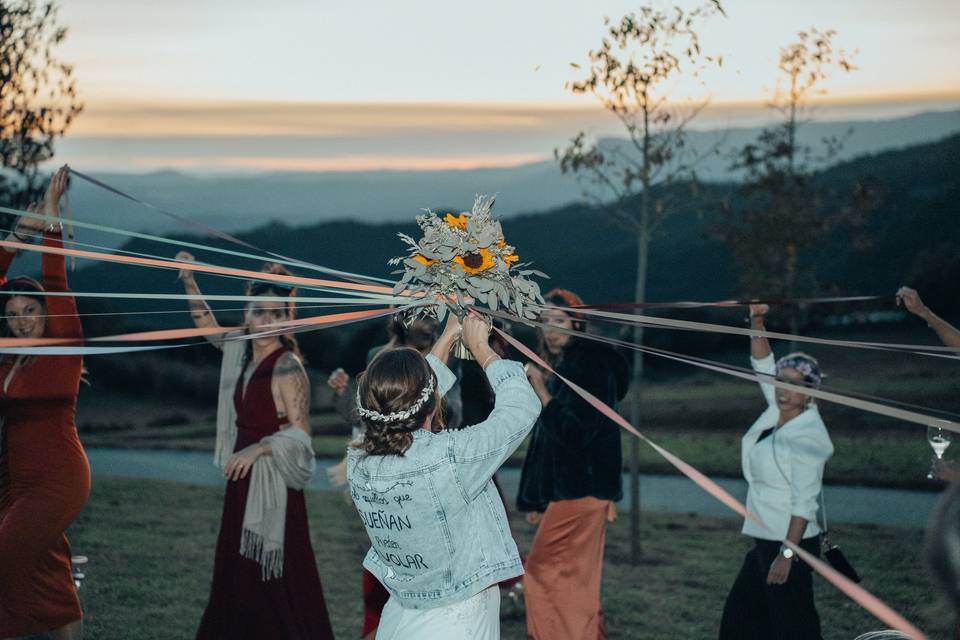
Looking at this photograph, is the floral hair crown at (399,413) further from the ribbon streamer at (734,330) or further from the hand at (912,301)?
the hand at (912,301)

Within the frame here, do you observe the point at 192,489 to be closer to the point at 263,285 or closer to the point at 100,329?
the point at 100,329

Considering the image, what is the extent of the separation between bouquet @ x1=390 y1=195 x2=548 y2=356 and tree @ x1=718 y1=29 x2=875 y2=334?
6.87 meters

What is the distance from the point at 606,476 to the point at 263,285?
227 cm

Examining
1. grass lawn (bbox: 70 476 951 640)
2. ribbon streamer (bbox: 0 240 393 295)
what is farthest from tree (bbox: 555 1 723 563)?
ribbon streamer (bbox: 0 240 393 295)

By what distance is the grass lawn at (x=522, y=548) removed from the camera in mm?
6695

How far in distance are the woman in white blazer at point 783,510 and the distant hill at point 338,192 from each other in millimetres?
9431

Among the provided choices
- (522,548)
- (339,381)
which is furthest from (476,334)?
(522,548)

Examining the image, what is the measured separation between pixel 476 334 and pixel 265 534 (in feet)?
7.71

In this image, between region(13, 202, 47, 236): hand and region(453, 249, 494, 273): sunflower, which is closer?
region(453, 249, 494, 273): sunflower

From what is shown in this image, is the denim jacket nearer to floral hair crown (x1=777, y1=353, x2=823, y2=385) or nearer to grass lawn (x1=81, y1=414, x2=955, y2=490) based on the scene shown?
floral hair crown (x1=777, y1=353, x2=823, y2=385)

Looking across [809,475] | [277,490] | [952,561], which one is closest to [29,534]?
[277,490]

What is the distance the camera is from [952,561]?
1561 mm

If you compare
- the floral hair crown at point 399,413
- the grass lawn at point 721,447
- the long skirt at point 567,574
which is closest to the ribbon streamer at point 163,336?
the floral hair crown at point 399,413

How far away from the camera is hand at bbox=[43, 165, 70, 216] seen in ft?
17.2
